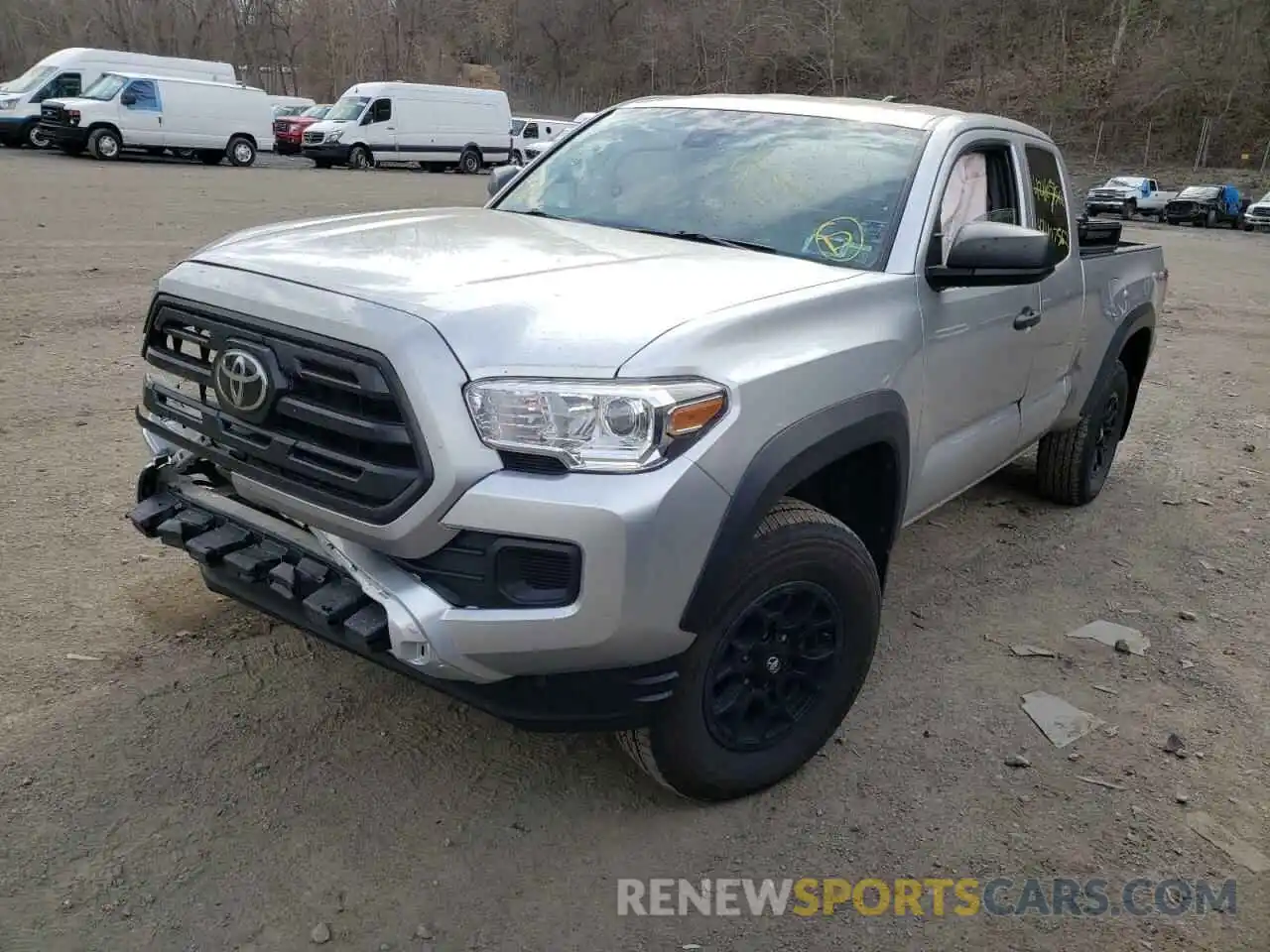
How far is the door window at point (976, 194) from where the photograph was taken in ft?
11.9

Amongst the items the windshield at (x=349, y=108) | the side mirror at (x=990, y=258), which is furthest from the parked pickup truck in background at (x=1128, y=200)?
the side mirror at (x=990, y=258)

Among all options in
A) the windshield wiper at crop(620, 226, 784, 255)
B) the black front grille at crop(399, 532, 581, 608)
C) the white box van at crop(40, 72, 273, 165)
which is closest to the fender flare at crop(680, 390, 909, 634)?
the black front grille at crop(399, 532, 581, 608)

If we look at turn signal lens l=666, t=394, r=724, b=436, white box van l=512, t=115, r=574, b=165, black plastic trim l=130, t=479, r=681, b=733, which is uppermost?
turn signal lens l=666, t=394, r=724, b=436

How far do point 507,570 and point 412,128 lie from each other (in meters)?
30.4

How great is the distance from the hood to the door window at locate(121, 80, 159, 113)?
24931 mm

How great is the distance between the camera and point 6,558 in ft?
13.3

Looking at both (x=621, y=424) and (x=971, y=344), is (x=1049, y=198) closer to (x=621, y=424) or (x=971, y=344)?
(x=971, y=344)

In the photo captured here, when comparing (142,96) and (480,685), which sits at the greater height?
(142,96)

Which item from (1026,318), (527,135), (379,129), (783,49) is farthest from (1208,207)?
(783,49)

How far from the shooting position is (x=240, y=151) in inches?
1069

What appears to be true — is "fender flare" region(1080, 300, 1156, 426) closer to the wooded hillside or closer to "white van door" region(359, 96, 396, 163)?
"white van door" region(359, 96, 396, 163)

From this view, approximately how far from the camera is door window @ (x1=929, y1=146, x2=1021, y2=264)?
3.62 m

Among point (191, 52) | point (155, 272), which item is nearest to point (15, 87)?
point (155, 272)

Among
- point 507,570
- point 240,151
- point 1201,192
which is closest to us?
point 507,570
